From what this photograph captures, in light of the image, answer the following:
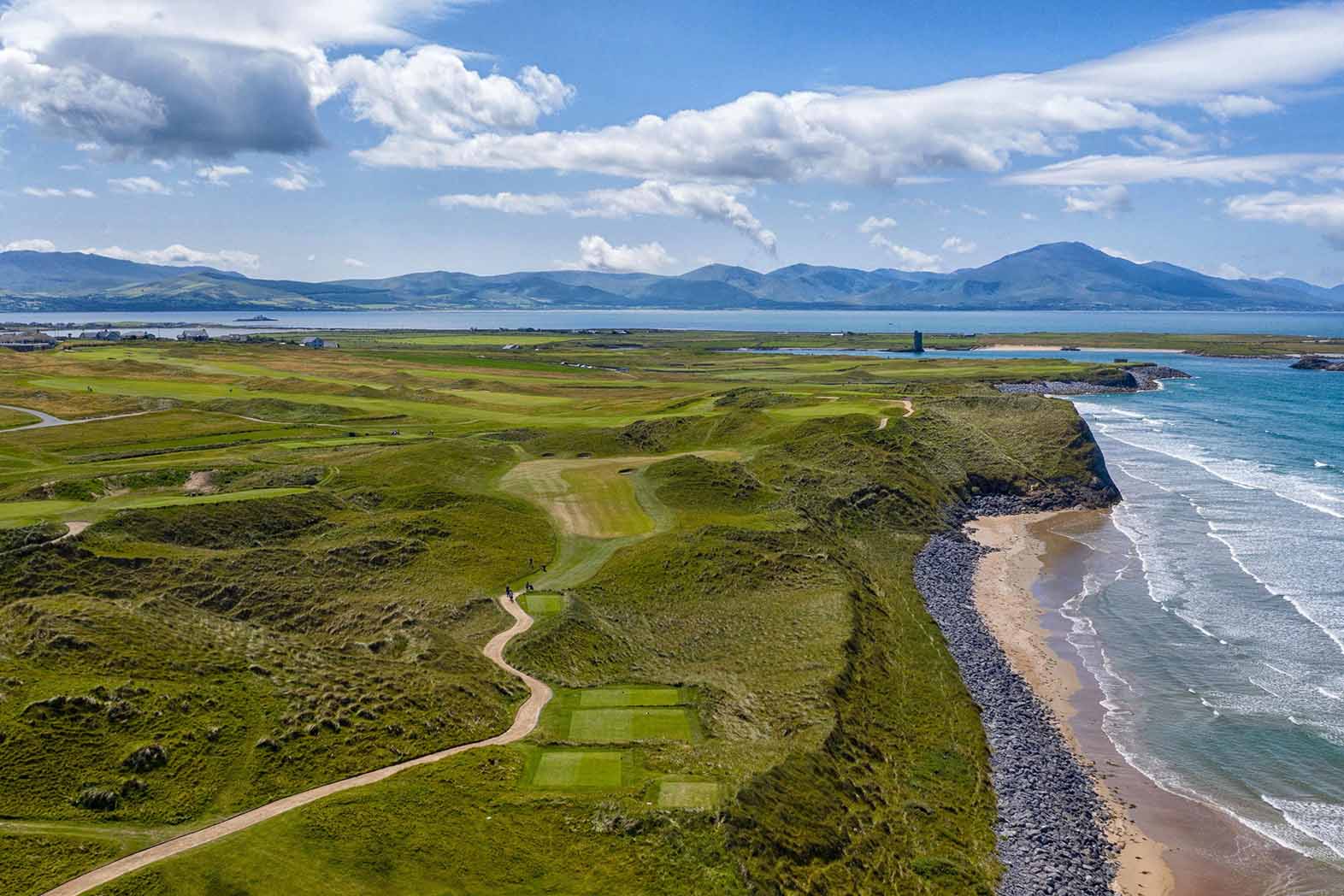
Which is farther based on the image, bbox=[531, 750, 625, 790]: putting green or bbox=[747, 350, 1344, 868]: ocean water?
bbox=[747, 350, 1344, 868]: ocean water

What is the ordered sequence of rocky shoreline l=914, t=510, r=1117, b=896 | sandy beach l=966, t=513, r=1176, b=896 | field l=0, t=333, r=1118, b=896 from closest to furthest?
field l=0, t=333, r=1118, b=896 → rocky shoreline l=914, t=510, r=1117, b=896 → sandy beach l=966, t=513, r=1176, b=896

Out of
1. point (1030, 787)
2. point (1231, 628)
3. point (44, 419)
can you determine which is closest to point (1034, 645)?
point (1231, 628)

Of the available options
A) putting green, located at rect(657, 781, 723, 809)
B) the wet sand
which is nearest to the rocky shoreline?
the wet sand

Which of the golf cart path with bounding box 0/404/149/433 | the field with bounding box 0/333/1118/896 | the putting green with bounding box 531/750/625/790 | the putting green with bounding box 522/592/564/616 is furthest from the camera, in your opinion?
the golf cart path with bounding box 0/404/149/433

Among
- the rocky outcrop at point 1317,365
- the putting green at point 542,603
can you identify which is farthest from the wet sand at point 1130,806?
the rocky outcrop at point 1317,365

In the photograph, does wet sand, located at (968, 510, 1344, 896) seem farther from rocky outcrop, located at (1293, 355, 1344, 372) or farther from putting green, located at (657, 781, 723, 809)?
rocky outcrop, located at (1293, 355, 1344, 372)

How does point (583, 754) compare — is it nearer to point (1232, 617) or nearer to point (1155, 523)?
point (1232, 617)
